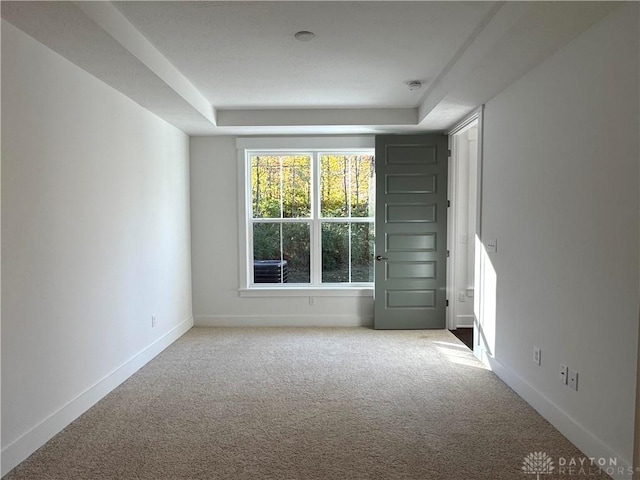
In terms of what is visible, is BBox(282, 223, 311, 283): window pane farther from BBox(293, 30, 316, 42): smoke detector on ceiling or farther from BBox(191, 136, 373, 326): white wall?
BBox(293, 30, 316, 42): smoke detector on ceiling

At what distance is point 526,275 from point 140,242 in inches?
125

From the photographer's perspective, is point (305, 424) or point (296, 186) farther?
point (296, 186)

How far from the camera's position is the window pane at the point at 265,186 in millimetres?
5191

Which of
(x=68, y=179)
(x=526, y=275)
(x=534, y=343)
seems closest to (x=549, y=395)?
(x=534, y=343)

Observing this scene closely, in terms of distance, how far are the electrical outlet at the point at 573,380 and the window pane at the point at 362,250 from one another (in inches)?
116

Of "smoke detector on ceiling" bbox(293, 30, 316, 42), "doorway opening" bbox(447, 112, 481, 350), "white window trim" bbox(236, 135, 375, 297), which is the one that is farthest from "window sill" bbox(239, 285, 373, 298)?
"smoke detector on ceiling" bbox(293, 30, 316, 42)

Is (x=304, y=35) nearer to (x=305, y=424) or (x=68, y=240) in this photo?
(x=68, y=240)

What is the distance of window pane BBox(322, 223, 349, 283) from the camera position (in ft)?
17.2

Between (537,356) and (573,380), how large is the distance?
41cm

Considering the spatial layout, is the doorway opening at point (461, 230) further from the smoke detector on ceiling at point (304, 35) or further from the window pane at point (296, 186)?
the smoke detector on ceiling at point (304, 35)

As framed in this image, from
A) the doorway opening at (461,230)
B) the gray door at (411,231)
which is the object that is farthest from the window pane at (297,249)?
the doorway opening at (461,230)

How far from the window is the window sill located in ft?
0.34

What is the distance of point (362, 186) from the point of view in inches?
205

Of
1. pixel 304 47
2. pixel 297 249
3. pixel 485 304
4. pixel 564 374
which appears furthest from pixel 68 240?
pixel 485 304
